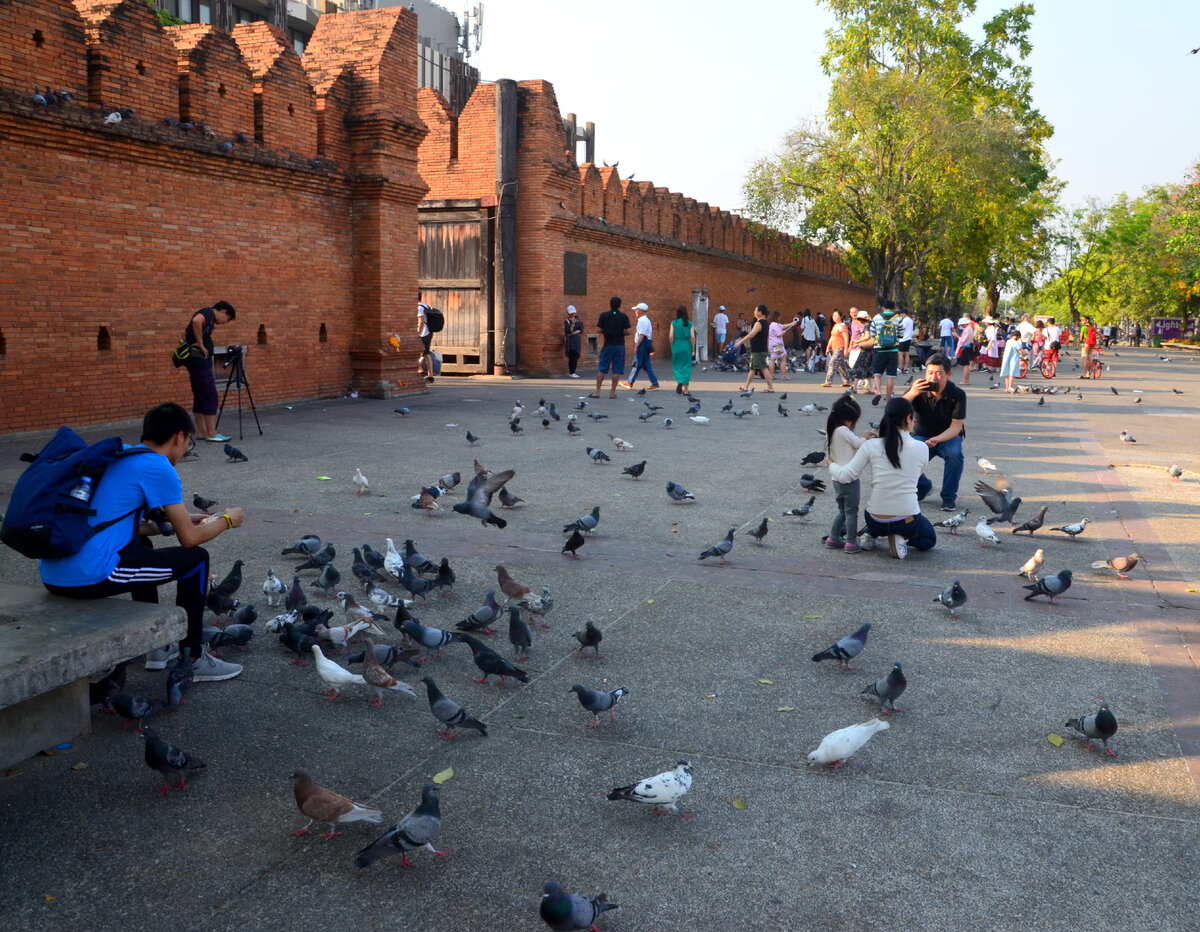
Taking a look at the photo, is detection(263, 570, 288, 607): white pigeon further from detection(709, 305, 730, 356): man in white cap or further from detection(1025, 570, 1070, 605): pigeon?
detection(709, 305, 730, 356): man in white cap

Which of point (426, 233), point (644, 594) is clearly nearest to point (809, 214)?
point (426, 233)

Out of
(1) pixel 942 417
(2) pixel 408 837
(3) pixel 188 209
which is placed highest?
(3) pixel 188 209

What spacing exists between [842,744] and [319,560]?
4.01 metres

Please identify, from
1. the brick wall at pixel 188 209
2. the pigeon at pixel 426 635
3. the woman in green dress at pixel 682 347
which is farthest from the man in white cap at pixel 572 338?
the pigeon at pixel 426 635

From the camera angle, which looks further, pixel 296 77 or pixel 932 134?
pixel 932 134

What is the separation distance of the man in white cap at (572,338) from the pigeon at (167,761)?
2224 cm

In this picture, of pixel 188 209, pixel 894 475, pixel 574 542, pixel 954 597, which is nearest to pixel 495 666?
pixel 574 542

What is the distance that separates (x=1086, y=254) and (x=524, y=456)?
8410 centimetres

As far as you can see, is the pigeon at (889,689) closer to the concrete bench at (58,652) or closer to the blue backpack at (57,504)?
the concrete bench at (58,652)

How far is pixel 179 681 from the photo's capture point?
466 centimetres

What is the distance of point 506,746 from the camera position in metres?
4.35

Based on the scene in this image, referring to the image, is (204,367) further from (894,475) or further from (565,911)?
(565,911)

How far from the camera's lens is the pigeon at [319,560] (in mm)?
6656

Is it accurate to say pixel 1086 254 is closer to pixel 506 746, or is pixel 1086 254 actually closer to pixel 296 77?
pixel 296 77
